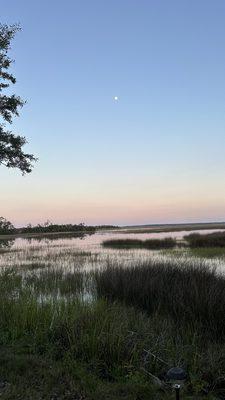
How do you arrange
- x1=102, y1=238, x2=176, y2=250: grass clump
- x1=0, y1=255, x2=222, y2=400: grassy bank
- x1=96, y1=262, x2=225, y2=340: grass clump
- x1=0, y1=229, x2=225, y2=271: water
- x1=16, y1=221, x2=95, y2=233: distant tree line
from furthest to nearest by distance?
x1=16, y1=221, x2=95, y2=233: distant tree line
x1=102, y1=238, x2=176, y2=250: grass clump
x1=0, y1=229, x2=225, y2=271: water
x1=96, y1=262, x2=225, y2=340: grass clump
x1=0, y1=255, x2=222, y2=400: grassy bank

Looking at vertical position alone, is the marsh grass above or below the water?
below

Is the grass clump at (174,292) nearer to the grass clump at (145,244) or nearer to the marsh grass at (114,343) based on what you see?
the marsh grass at (114,343)

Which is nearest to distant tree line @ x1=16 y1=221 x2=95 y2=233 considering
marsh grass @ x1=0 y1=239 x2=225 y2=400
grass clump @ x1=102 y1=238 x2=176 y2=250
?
grass clump @ x1=102 y1=238 x2=176 y2=250

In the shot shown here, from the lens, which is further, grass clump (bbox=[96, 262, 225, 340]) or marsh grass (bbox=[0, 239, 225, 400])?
grass clump (bbox=[96, 262, 225, 340])

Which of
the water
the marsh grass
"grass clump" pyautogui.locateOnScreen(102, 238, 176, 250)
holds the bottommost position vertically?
the marsh grass

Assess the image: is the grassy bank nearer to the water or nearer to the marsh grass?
the marsh grass

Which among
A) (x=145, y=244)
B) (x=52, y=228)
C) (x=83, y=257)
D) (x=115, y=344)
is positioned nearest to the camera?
(x=115, y=344)

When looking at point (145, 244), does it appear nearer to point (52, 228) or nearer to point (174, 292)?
point (174, 292)

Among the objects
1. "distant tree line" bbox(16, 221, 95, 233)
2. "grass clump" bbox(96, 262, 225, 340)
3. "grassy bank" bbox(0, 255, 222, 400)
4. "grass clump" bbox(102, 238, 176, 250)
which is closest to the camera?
"grassy bank" bbox(0, 255, 222, 400)

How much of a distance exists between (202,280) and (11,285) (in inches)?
246

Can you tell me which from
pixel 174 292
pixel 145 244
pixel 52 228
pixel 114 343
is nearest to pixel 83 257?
pixel 145 244

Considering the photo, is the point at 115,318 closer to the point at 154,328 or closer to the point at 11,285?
the point at 154,328

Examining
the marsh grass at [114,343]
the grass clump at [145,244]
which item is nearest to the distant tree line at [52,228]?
the grass clump at [145,244]

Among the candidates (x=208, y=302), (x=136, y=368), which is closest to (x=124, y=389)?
(x=136, y=368)
